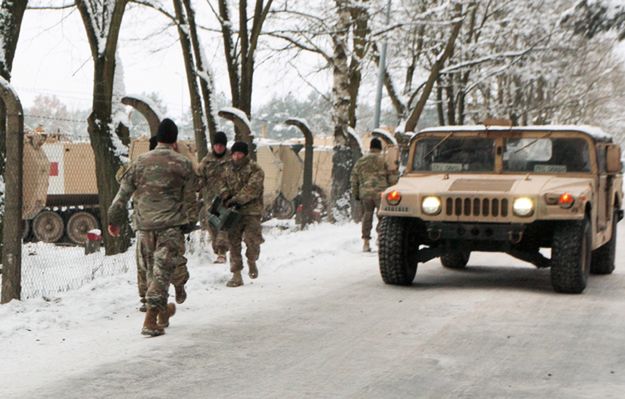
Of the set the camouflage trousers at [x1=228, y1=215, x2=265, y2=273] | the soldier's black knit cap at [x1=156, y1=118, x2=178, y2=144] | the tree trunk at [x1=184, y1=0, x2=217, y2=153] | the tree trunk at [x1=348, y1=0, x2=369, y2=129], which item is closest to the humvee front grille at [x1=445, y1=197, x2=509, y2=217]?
the camouflage trousers at [x1=228, y1=215, x2=265, y2=273]

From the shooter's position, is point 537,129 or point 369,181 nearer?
point 537,129

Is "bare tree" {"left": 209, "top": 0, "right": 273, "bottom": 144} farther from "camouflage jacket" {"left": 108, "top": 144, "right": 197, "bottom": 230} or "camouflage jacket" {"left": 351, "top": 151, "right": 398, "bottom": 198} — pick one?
"camouflage jacket" {"left": 108, "top": 144, "right": 197, "bottom": 230}

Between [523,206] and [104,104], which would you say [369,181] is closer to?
[104,104]

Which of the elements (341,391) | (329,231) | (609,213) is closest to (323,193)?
(329,231)

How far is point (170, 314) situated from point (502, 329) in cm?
279

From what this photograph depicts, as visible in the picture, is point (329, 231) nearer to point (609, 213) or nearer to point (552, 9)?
point (609, 213)

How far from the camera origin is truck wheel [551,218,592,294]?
33.3 ft

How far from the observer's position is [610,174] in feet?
38.8

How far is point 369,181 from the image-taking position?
15422 mm

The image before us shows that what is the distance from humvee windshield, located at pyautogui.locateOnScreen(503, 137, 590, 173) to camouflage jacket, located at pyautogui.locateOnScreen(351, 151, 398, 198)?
4043 mm

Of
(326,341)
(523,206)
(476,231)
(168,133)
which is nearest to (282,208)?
(476,231)

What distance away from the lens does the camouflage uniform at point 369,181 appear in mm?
15406

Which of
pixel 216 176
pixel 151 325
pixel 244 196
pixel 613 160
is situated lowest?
pixel 151 325

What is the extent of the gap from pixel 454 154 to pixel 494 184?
1131 mm
